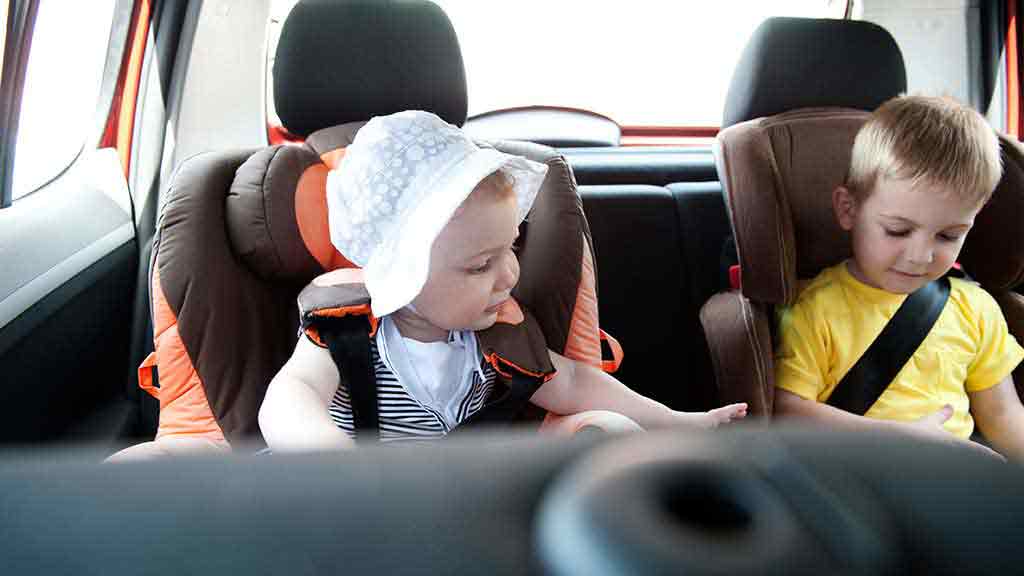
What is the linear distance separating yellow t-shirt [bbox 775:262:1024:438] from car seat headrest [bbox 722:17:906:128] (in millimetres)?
484

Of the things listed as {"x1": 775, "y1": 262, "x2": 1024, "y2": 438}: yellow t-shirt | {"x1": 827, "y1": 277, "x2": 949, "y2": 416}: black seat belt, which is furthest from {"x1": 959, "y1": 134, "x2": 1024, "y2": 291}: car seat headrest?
{"x1": 827, "y1": 277, "x2": 949, "y2": 416}: black seat belt

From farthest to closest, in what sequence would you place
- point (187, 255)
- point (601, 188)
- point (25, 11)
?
point (601, 188), point (25, 11), point (187, 255)

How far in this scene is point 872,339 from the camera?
183 cm

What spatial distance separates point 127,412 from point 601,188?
1294 mm

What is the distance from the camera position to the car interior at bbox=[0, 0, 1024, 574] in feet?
0.94

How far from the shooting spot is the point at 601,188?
230 centimetres

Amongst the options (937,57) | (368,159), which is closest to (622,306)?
(368,159)

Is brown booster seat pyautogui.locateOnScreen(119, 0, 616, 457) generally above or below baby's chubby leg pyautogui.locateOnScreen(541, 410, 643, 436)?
above

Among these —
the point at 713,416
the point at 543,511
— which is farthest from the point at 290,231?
the point at 543,511

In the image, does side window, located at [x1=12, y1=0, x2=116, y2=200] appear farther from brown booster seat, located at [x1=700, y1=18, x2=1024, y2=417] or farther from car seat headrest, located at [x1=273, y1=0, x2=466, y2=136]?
brown booster seat, located at [x1=700, y1=18, x2=1024, y2=417]

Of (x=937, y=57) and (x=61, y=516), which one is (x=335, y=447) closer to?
(x=61, y=516)

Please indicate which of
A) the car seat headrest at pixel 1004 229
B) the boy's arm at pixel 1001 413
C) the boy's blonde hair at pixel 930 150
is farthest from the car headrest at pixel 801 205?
the boy's arm at pixel 1001 413

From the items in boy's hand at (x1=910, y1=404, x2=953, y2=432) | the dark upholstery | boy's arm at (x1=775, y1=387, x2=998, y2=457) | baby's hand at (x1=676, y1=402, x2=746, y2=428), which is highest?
the dark upholstery

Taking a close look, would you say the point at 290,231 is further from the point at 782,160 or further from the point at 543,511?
the point at 543,511
